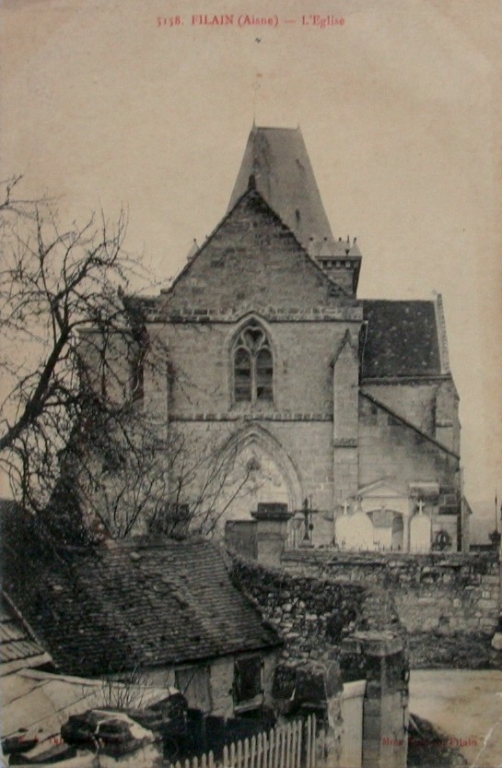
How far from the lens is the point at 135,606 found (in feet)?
30.7

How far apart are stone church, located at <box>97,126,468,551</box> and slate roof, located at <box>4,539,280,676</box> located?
3.62ft

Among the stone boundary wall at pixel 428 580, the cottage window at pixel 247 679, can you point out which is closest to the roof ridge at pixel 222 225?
the stone boundary wall at pixel 428 580

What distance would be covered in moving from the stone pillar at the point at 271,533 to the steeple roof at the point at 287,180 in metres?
2.98

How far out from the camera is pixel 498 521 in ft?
Result: 31.9

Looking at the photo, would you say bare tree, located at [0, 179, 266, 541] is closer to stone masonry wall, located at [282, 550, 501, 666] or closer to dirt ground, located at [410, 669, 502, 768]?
stone masonry wall, located at [282, 550, 501, 666]

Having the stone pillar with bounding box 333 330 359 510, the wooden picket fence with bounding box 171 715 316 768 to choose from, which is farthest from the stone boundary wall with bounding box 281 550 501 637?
the wooden picket fence with bounding box 171 715 316 768

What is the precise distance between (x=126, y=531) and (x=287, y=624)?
6.95 ft

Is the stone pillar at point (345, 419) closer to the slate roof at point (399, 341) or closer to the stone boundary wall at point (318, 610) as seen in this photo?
the slate roof at point (399, 341)

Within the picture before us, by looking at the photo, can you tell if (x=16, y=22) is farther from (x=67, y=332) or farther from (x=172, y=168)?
(x=67, y=332)

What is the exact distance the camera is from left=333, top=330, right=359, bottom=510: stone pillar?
11.4 meters

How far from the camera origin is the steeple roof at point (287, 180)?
33.3ft

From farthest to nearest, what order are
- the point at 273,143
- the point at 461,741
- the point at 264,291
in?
the point at 264,291 < the point at 273,143 < the point at 461,741

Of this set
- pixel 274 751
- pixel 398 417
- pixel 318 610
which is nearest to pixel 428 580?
pixel 318 610

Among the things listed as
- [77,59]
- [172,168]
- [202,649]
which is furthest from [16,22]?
[202,649]
